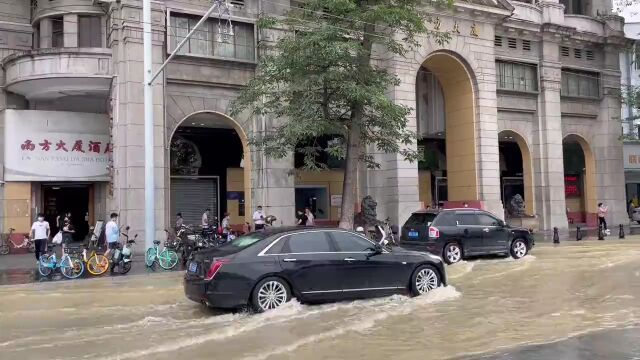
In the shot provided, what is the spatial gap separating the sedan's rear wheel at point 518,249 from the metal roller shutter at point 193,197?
13600 millimetres

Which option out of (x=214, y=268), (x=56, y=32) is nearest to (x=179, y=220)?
(x=56, y=32)

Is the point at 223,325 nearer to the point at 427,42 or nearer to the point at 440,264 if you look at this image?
the point at 440,264

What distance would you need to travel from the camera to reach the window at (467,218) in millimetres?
18097

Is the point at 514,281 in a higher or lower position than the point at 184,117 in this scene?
lower

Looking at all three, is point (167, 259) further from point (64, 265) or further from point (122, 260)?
→ point (64, 265)

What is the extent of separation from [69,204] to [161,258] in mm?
11362

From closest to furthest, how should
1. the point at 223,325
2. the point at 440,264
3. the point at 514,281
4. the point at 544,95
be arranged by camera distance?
the point at 223,325 < the point at 440,264 < the point at 514,281 < the point at 544,95

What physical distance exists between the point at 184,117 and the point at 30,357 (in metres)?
15.6

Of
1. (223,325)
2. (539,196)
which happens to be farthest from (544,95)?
(223,325)

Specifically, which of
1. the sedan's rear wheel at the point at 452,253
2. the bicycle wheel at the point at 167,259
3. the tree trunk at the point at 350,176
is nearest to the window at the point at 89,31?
the bicycle wheel at the point at 167,259

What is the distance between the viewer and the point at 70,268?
15.4 metres

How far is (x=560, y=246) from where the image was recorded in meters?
22.7

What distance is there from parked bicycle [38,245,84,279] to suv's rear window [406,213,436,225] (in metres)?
9.35

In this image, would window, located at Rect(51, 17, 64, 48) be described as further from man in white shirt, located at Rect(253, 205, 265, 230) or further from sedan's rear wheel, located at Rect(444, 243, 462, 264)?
sedan's rear wheel, located at Rect(444, 243, 462, 264)
